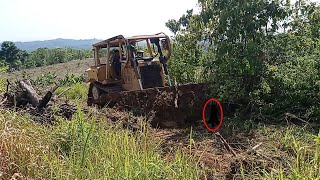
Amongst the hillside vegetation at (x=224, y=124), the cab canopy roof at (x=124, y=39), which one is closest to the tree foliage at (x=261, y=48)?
the hillside vegetation at (x=224, y=124)

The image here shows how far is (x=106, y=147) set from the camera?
173 inches

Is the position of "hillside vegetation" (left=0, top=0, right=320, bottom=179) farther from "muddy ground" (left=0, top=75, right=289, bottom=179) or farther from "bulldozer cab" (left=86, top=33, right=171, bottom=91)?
"bulldozer cab" (left=86, top=33, right=171, bottom=91)

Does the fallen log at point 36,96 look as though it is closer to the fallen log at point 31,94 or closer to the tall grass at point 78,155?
the fallen log at point 31,94

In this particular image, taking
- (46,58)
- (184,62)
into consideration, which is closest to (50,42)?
(46,58)

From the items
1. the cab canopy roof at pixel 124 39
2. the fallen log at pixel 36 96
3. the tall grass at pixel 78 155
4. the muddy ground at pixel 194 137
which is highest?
the cab canopy roof at pixel 124 39

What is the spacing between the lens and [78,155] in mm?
4340

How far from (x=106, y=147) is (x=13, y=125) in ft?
4.11

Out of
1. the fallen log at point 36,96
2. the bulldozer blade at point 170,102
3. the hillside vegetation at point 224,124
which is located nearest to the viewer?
the hillside vegetation at point 224,124

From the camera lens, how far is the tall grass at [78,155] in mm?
3713

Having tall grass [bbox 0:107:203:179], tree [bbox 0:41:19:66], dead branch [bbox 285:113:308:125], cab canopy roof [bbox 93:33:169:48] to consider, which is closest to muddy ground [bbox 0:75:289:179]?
tall grass [bbox 0:107:203:179]

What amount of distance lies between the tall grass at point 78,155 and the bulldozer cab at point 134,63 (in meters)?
3.93

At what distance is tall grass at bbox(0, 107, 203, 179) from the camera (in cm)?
371

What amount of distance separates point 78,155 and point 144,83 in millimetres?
4839

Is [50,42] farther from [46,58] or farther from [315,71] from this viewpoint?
[315,71]
